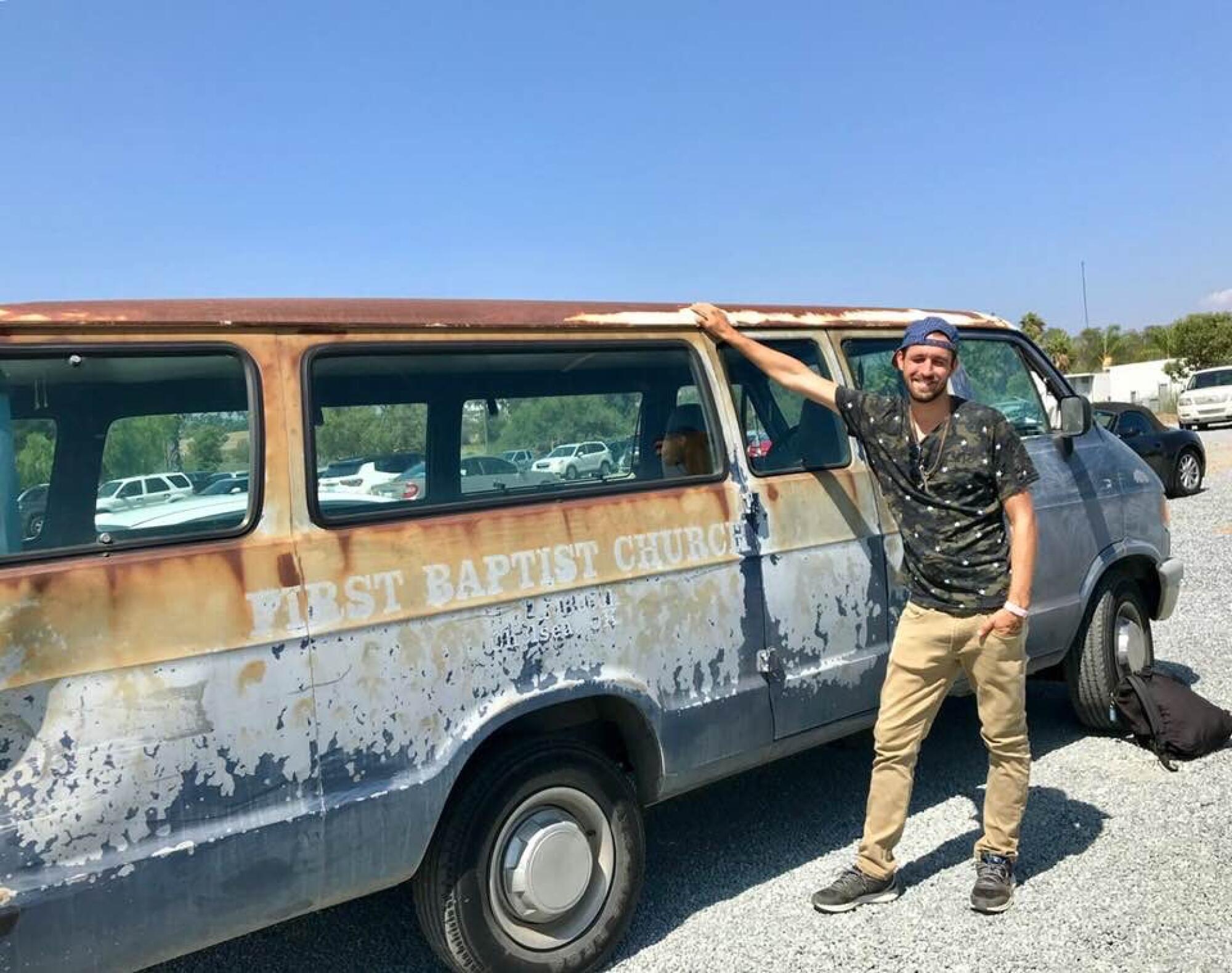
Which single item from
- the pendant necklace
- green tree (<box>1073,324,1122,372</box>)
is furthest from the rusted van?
green tree (<box>1073,324,1122,372</box>)

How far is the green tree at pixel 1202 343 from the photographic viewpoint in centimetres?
4659

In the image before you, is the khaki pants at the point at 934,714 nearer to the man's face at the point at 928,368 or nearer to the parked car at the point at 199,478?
the man's face at the point at 928,368

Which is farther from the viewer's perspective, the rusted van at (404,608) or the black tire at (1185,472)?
the black tire at (1185,472)

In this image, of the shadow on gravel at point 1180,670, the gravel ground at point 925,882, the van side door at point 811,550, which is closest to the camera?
the gravel ground at point 925,882

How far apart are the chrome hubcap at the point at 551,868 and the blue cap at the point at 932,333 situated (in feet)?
5.99

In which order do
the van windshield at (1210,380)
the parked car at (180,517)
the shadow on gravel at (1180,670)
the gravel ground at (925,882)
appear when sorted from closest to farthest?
1. the parked car at (180,517)
2. the gravel ground at (925,882)
3. the shadow on gravel at (1180,670)
4. the van windshield at (1210,380)

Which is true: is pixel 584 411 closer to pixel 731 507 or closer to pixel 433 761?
pixel 731 507

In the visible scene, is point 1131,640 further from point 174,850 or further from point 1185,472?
point 1185,472

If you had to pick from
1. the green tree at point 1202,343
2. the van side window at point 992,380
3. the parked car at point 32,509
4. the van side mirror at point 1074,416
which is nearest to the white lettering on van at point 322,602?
the parked car at point 32,509

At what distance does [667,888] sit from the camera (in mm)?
3793

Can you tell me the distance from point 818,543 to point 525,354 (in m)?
1.31

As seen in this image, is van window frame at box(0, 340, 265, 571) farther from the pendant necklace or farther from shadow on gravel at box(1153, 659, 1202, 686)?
shadow on gravel at box(1153, 659, 1202, 686)

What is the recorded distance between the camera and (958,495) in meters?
3.44

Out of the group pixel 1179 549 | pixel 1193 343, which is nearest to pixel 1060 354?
pixel 1193 343
